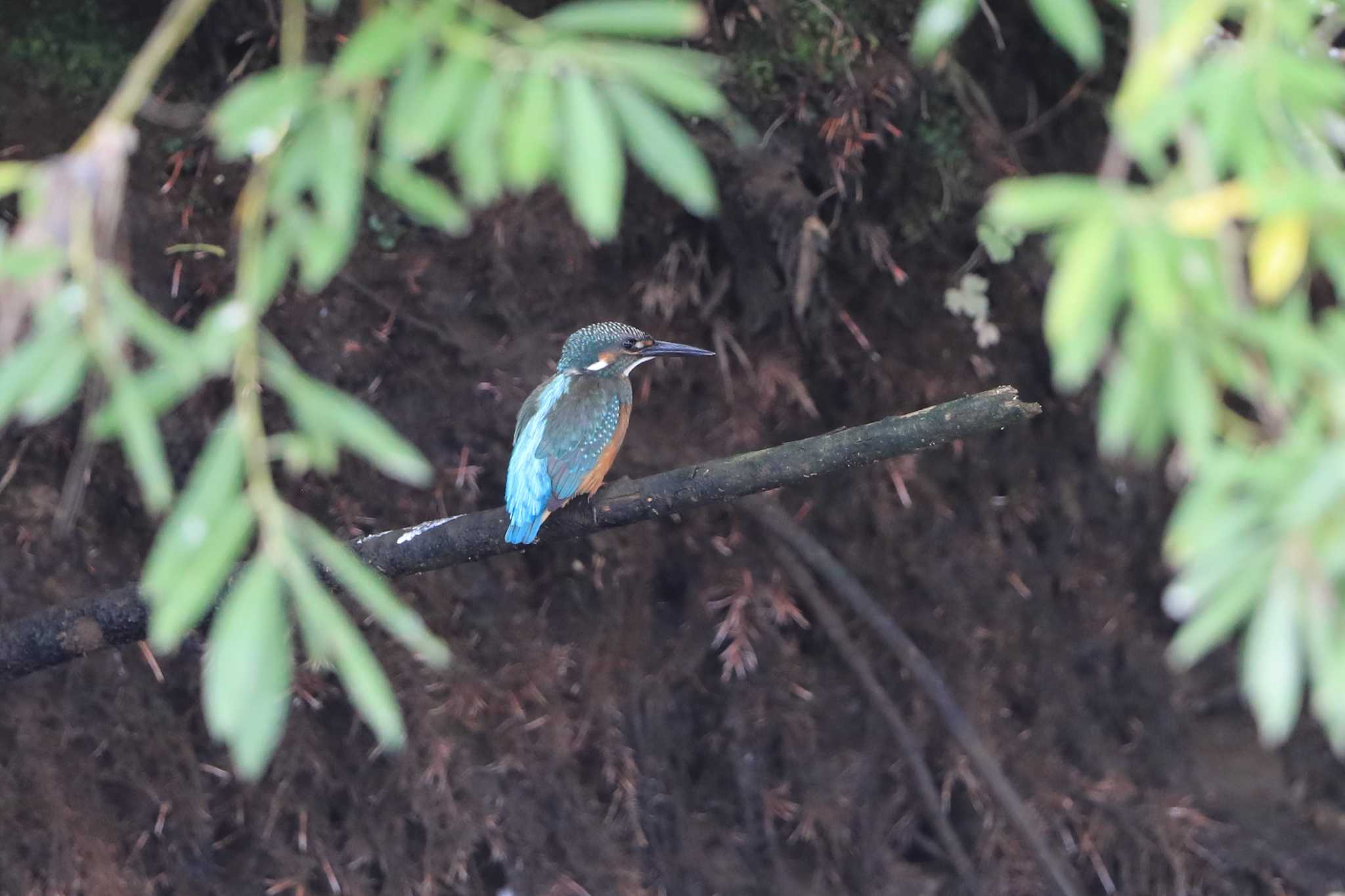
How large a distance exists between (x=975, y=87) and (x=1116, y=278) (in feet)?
8.29

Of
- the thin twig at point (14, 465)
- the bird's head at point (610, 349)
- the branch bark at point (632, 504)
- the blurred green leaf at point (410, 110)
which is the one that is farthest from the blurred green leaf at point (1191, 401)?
the thin twig at point (14, 465)

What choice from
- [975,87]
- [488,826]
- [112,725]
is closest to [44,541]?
[112,725]

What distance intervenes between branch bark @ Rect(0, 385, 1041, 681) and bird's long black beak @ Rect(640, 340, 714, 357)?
29.0 inches

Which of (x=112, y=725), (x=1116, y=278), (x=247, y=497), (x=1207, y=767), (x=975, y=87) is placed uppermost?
(x=1116, y=278)

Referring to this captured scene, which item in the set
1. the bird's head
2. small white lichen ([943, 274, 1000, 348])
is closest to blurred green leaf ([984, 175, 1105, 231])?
the bird's head

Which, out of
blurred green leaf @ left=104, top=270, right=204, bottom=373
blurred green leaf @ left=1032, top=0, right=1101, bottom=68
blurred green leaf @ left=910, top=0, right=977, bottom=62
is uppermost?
blurred green leaf @ left=1032, top=0, right=1101, bottom=68

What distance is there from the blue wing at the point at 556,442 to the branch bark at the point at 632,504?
0.62 ft

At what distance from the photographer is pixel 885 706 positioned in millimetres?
3672

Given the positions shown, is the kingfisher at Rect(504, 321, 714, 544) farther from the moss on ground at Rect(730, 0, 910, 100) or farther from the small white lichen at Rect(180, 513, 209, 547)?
the small white lichen at Rect(180, 513, 209, 547)

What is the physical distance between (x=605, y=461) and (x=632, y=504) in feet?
2.39

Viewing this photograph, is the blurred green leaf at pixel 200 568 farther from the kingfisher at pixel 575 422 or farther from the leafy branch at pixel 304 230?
the kingfisher at pixel 575 422

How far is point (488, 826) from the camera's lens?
3.36 metres

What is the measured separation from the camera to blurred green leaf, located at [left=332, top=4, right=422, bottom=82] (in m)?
1.03

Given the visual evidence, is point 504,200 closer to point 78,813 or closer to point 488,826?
point 488,826
